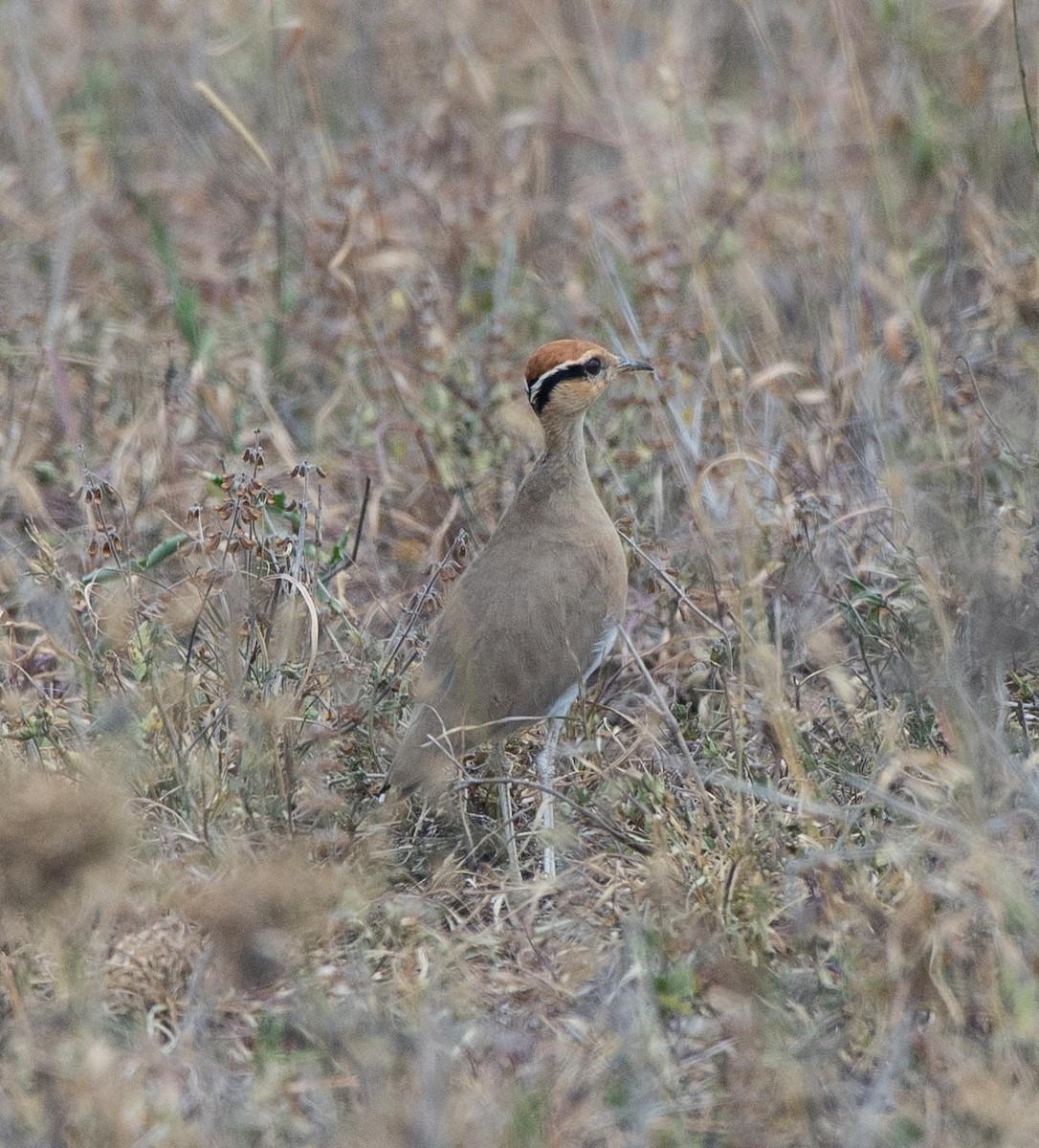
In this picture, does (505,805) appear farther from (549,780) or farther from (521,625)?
(521,625)

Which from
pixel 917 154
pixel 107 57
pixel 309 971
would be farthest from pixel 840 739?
pixel 107 57

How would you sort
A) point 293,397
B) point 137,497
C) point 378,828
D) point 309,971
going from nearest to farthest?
point 309,971, point 378,828, point 137,497, point 293,397

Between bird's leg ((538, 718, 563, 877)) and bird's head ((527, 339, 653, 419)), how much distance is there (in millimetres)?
831

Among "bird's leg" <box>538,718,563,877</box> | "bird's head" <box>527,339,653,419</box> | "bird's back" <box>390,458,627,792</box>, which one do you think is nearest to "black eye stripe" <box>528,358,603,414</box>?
"bird's head" <box>527,339,653,419</box>

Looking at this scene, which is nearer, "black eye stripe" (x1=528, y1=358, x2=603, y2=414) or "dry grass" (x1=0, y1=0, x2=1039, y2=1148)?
"dry grass" (x1=0, y1=0, x2=1039, y2=1148)

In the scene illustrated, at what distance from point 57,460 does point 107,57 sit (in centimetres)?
294

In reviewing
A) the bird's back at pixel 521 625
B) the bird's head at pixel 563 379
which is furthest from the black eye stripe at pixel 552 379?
the bird's back at pixel 521 625

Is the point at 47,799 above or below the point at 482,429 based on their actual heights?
above

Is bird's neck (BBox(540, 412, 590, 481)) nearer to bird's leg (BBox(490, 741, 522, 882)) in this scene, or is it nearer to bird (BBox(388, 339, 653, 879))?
bird (BBox(388, 339, 653, 879))

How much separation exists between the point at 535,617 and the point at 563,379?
69cm

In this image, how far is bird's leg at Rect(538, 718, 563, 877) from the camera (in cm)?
397

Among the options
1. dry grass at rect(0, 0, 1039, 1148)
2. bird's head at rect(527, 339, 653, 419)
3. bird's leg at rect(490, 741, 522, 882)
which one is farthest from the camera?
bird's head at rect(527, 339, 653, 419)

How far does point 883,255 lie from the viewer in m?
6.16

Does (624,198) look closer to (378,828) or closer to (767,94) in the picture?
(767,94)
